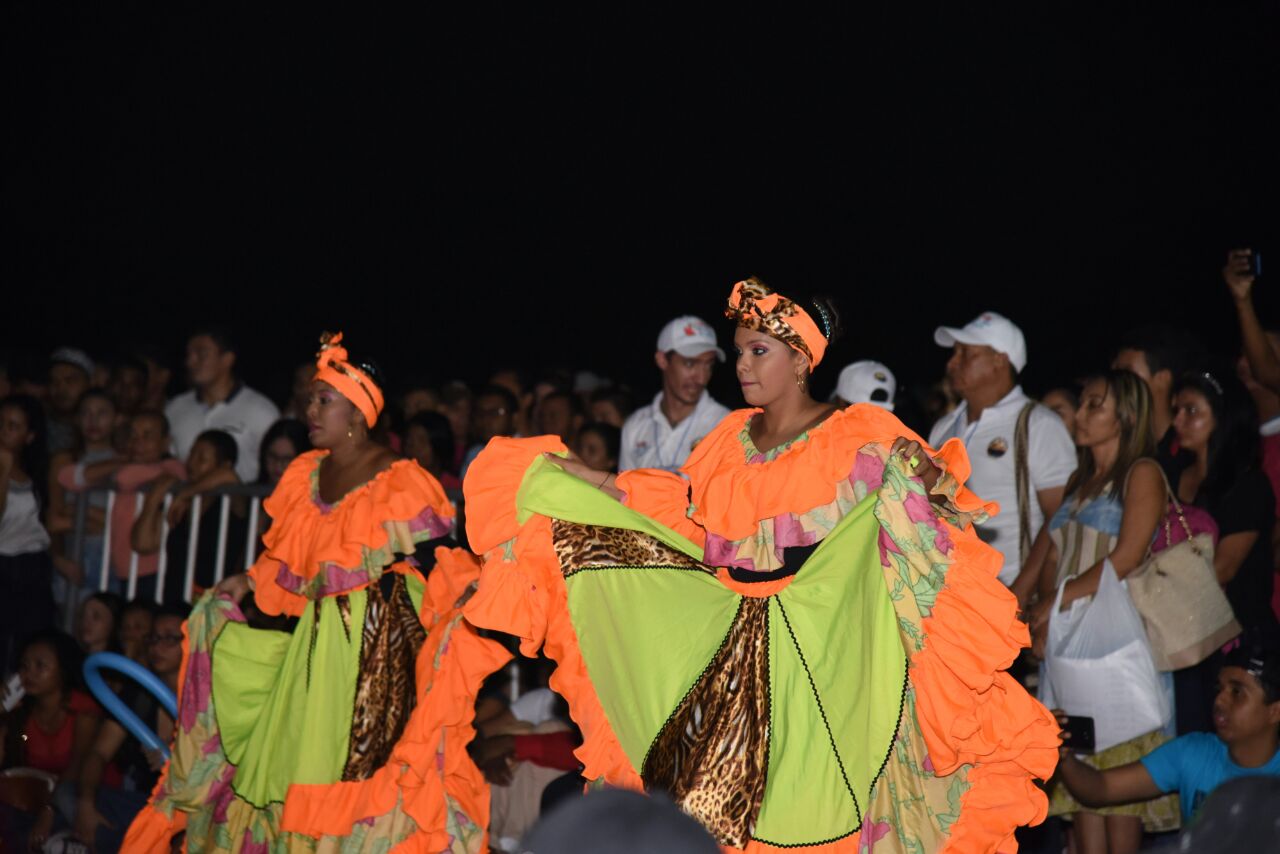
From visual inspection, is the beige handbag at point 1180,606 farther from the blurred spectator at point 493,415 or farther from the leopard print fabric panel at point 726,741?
the blurred spectator at point 493,415

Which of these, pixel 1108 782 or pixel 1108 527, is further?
pixel 1108 527

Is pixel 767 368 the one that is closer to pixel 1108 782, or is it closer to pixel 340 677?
pixel 1108 782

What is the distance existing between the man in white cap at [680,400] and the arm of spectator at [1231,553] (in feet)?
8.67

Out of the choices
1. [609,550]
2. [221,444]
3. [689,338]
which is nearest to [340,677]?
[609,550]

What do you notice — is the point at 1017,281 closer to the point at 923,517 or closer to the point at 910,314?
the point at 910,314

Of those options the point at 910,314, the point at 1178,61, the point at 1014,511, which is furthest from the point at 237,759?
the point at 1178,61

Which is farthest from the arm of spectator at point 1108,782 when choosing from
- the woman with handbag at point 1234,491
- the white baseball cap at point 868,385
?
the white baseball cap at point 868,385

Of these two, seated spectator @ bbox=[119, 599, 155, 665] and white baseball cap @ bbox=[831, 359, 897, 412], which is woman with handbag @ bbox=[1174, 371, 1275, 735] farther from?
seated spectator @ bbox=[119, 599, 155, 665]

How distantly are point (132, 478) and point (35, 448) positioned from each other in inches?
30.6

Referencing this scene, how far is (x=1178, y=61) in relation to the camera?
9.79 meters

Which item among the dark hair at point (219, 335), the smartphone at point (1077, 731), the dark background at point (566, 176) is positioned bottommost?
the smartphone at point (1077, 731)

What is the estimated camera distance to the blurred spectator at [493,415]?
898cm

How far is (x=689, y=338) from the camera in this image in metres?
8.04

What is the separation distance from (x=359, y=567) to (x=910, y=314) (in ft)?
18.6
